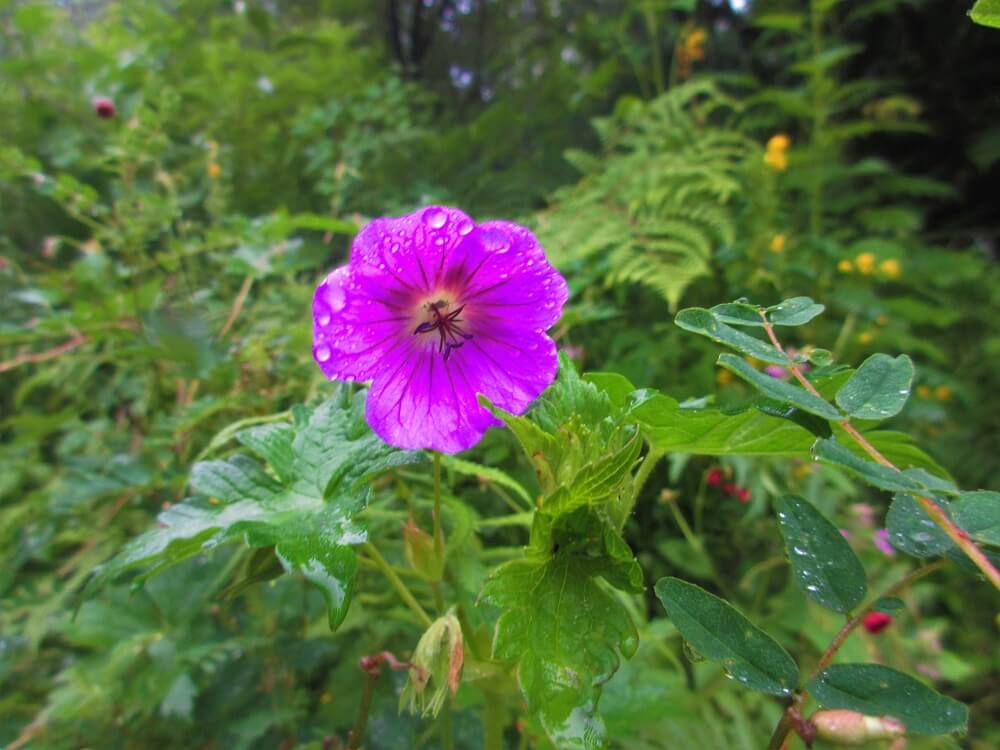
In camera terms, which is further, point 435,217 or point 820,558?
point 435,217

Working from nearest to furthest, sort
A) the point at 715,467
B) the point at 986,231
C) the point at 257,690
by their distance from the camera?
1. the point at 257,690
2. the point at 715,467
3. the point at 986,231

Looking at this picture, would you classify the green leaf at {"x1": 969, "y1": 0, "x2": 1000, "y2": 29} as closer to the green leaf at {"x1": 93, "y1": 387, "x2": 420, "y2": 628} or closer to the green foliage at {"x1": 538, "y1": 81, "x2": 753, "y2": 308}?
the green leaf at {"x1": 93, "y1": 387, "x2": 420, "y2": 628}

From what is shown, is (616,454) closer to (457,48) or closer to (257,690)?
(257,690)

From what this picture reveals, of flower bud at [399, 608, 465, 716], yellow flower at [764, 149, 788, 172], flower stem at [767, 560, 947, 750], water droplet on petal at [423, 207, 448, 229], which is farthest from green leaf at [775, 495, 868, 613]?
yellow flower at [764, 149, 788, 172]

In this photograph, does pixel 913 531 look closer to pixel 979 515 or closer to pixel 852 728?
pixel 979 515

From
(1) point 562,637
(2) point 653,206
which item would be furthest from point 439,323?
(2) point 653,206

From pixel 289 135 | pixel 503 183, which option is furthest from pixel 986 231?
pixel 289 135

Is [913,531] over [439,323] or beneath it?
beneath
